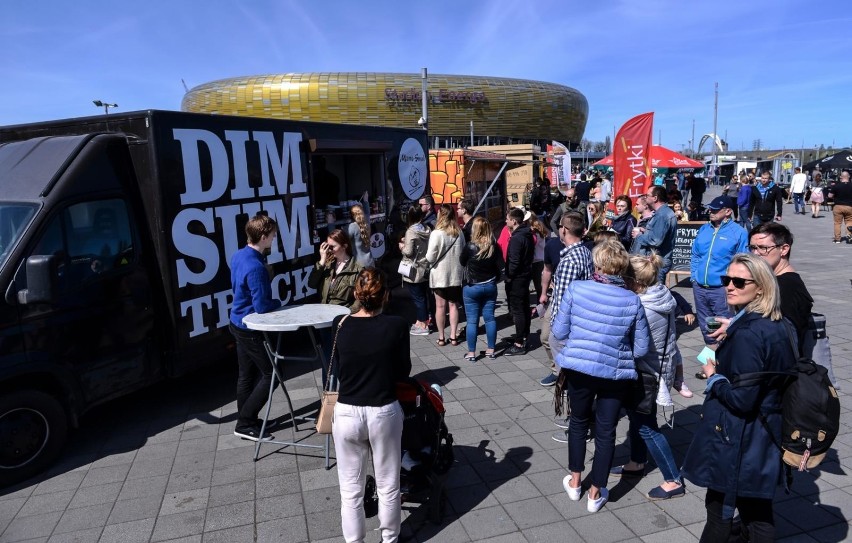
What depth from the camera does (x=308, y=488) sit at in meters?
3.93

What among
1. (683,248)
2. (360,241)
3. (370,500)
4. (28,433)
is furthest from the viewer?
(683,248)

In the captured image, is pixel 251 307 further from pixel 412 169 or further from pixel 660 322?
pixel 412 169

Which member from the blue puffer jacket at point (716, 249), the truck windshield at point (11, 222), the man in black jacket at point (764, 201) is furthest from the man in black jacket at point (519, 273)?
the man in black jacket at point (764, 201)

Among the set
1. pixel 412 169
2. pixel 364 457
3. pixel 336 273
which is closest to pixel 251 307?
pixel 336 273

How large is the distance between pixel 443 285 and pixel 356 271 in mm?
1924

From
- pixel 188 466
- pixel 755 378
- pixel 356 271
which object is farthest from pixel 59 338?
pixel 755 378

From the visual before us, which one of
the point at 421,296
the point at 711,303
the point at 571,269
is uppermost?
the point at 571,269

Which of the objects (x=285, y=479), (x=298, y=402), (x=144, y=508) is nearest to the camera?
(x=144, y=508)

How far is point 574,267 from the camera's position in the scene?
5.06m

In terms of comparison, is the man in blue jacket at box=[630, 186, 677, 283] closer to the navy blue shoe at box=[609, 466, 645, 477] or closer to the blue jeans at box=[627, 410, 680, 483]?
the navy blue shoe at box=[609, 466, 645, 477]

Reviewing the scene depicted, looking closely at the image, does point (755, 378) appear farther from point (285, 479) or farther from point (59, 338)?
point (59, 338)

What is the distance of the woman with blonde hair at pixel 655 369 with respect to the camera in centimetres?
357

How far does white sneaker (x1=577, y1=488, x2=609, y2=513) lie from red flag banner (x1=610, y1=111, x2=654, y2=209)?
6.99 meters

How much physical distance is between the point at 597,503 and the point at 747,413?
1367mm
